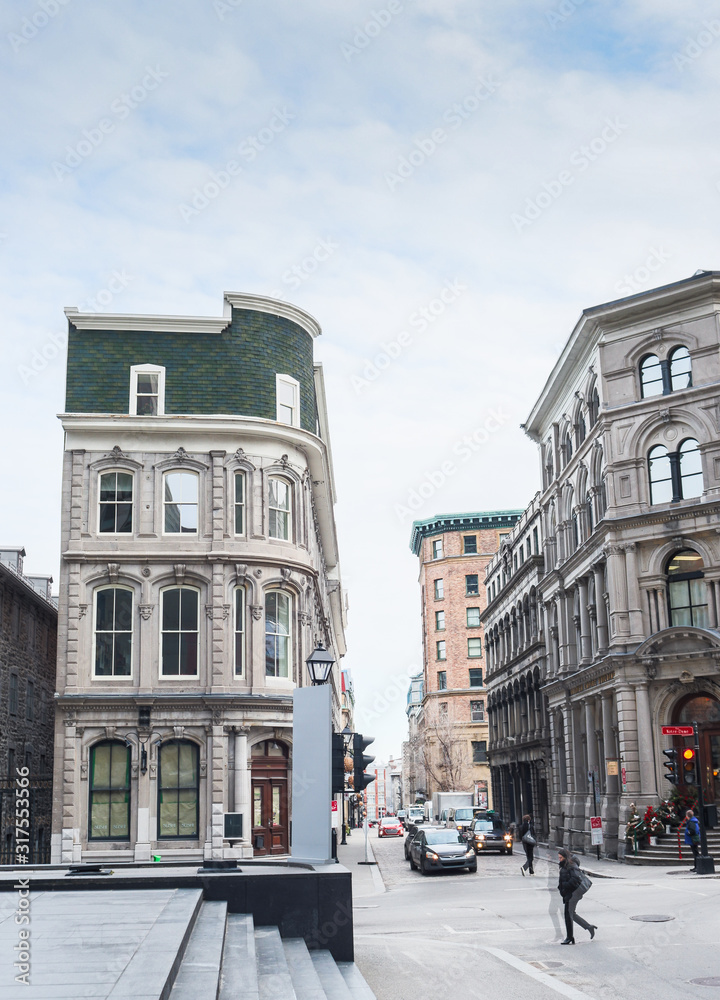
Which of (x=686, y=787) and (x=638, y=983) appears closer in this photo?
(x=638, y=983)

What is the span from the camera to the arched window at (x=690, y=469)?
38.3 m

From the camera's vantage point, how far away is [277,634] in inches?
1425

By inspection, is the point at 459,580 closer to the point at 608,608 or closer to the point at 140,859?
the point at 608,608

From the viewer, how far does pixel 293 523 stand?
37.5 m

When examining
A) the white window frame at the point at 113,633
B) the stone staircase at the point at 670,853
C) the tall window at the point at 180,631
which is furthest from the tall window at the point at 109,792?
the stone staircase at the point at 670,853

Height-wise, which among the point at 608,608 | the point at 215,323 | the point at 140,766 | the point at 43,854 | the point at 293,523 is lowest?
the point at 43,854

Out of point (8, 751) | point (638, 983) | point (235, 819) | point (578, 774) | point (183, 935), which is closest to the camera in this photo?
point (183, 935)

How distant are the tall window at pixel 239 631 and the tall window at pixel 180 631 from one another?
1.27 m

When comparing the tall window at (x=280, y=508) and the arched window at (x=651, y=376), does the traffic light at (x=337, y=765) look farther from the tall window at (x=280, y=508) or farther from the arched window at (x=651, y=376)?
the arched window at (x=651, y=376)

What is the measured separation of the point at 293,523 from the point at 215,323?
7273 millimetres

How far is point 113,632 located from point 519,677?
32746mm

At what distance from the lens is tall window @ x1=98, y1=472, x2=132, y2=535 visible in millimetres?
35531

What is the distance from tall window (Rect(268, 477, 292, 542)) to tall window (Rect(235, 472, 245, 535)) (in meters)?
1.04

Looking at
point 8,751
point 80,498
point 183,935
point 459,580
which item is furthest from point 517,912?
point 459,580
